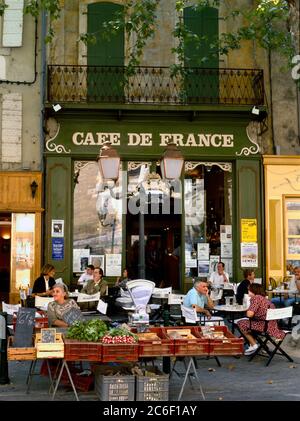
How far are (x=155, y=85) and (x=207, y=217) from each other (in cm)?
373

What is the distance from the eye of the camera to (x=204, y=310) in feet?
35.3

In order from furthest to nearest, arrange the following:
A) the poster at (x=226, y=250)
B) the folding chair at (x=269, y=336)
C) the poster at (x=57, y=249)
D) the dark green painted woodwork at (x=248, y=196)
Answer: the poster at (x=226, y=250)
the dark green painted woodwork at (x=248, y=196)
the poster at (x=57, y=249)
the folding chair at (x=269, y=336)

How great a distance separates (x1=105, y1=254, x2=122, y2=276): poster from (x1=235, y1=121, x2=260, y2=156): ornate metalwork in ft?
13.6

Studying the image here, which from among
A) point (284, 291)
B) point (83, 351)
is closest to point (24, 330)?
point (83, 351)

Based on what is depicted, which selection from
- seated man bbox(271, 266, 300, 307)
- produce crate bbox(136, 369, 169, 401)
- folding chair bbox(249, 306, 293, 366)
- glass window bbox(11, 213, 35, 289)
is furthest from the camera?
glass window bbox(11, 213, 35, 289)

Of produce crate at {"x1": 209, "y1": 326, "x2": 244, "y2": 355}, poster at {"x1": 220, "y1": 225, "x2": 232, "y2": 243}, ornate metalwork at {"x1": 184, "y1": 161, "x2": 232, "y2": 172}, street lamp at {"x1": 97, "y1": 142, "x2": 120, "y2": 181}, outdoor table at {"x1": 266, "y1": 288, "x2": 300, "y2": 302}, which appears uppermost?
ornate metalwork at {"x1": 184, "y1": 161, "x2": 232, "y2": 172}

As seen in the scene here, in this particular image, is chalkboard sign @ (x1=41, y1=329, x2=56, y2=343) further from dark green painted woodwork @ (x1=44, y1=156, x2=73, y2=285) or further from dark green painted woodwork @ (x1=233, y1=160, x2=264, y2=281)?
dark green painted woodwork @ (x1=233, y1=160, x2=264, y2=281)

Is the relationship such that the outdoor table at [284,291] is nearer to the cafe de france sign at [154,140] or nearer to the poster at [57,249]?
the cafe de france sign at [154,140]

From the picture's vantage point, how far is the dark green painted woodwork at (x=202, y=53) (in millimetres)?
17344

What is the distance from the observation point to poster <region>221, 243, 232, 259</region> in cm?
1719

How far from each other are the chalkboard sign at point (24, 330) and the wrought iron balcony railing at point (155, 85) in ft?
29.9

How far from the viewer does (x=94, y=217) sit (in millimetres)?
16953

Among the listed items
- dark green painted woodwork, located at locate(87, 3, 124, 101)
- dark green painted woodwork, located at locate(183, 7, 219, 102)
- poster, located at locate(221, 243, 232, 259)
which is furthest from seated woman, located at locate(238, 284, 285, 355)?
dark green painted woodwork, located at locate(87, 3, 124, 101)

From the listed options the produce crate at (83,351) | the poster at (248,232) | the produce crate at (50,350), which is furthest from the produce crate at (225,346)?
the poster at (248,232)
